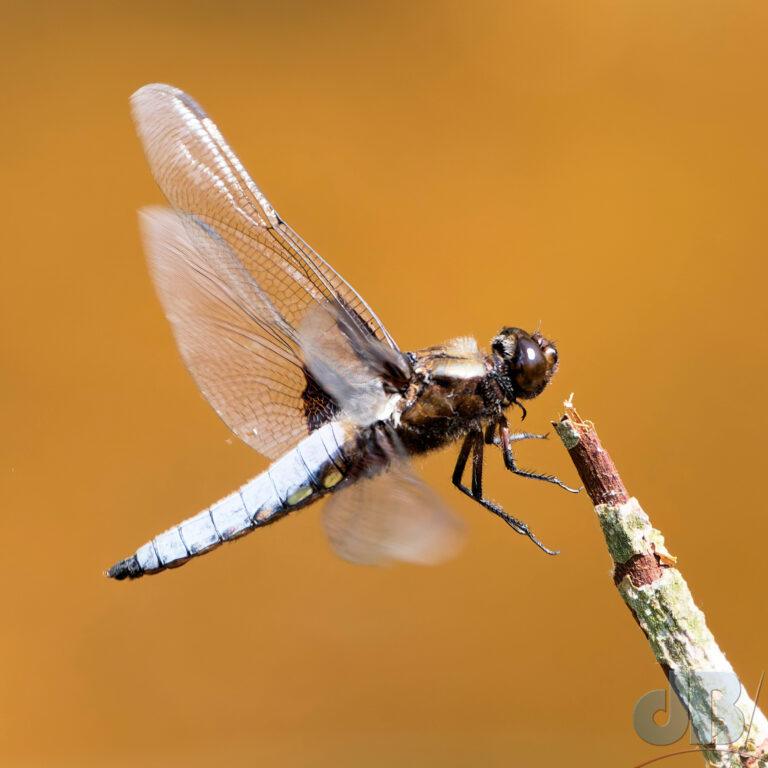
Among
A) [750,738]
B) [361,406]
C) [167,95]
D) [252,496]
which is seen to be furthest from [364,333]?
[750,738]

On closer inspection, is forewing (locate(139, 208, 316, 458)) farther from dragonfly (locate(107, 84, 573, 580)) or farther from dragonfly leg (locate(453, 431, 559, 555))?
dragonfly leg (locate(453, 431, 559, 555))

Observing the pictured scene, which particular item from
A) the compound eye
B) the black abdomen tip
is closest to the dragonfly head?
the compound eye

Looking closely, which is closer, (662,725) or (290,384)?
(662,725)

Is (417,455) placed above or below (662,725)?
above

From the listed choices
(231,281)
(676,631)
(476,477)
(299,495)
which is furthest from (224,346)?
(676,631)

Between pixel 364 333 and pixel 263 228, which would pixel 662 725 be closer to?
pixel 364 333

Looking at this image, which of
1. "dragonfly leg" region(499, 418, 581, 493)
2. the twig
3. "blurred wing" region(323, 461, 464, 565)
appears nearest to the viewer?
the twig
